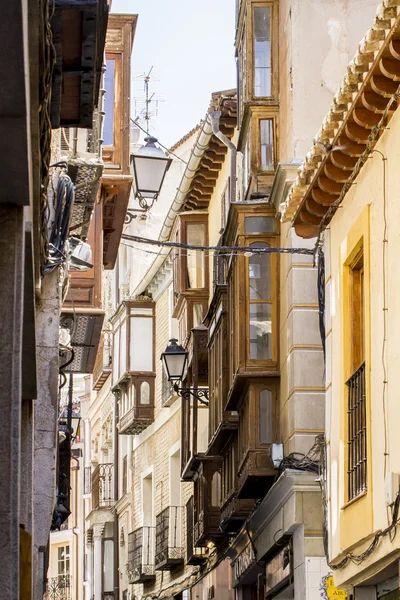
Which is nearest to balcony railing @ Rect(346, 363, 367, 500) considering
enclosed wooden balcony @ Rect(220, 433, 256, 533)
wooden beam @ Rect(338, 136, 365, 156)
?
wooden beam @ Rect(338, 136, 365, 156)

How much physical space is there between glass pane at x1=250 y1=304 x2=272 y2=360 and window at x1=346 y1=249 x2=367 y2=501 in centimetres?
591

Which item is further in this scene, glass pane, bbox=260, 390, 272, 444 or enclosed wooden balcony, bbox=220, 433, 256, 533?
enclosed wooden balcony, bbox=220, 433, 256, 533

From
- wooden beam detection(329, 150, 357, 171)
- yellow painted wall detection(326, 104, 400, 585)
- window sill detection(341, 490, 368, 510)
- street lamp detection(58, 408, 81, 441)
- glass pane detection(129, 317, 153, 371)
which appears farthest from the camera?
glass pane detection(129, 317, 153, 371)

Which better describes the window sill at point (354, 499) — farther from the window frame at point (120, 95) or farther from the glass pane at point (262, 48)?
the glass pane at point (262, 48)

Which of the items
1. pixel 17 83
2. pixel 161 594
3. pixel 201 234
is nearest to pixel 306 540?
pixel 17 83

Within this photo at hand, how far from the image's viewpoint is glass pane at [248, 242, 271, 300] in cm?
1917

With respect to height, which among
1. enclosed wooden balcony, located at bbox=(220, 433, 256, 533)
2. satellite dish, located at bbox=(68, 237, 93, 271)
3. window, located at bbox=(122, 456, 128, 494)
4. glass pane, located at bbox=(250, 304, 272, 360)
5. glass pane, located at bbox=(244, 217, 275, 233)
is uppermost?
window, located at bbox=(122, 456, 128, 494)

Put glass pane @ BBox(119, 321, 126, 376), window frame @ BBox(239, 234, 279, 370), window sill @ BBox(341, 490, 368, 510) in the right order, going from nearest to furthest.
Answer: window sill @ BBox(341, 490, 368, 510) → window frame @ BBox(239, 234, 279, 370) → glass pane @ BBox(119, 321, 126, 376)

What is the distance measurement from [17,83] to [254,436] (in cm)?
1372

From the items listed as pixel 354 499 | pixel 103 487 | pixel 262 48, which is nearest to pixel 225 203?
pixel 262 48

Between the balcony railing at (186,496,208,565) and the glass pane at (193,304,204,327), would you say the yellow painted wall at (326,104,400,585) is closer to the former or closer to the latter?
the balcony railing at (186,496,208,565)

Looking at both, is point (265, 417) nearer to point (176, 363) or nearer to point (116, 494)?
point (176, 363)

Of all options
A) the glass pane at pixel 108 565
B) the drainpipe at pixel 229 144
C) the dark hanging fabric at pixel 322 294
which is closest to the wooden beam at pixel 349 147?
the dark hanging fabric at pixel 322 294

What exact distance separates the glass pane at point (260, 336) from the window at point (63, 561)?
44081 millimetres
